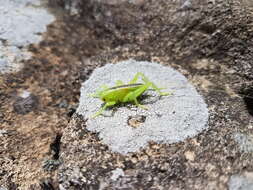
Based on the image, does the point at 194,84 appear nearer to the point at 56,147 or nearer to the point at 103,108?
the point at 103,108

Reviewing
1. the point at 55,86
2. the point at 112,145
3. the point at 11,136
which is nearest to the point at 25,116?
the point at 11,136

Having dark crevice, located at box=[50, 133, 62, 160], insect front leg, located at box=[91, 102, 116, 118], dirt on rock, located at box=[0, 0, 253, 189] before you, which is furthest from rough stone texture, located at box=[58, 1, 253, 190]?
dark crevice, located at box=[50, 133, 62, 160]

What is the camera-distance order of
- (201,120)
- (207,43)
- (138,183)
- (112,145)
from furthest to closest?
(207,43) → (201,120) → (112,145) → (138,183)

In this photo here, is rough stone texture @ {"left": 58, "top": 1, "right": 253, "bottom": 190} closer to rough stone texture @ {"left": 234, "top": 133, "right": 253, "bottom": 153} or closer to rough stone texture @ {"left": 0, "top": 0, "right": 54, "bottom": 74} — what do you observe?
rough stone texture @ {"left": 234, "top": 133, "right": 253, "bottom": 153}

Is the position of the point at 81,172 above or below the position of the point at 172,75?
below

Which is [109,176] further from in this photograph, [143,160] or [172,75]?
[172,75]

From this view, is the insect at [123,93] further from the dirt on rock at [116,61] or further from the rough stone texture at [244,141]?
the rough stone texture at [244,141]
